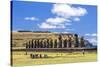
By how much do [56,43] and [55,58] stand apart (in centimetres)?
18

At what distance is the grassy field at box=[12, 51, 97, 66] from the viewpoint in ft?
8.05

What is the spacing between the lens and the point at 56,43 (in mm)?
A: 2635

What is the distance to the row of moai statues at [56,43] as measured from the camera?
99.8 inches

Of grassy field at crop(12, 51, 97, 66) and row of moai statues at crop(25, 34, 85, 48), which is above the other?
row of moai statues at crop(25, 34, 85, 48)

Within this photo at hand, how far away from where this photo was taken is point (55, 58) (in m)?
2.61

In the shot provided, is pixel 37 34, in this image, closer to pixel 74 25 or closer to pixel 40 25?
pixel 40 25

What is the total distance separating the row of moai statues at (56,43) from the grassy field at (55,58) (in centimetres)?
9

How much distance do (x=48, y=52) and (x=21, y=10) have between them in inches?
22.8

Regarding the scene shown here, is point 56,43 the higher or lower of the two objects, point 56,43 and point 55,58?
the higher

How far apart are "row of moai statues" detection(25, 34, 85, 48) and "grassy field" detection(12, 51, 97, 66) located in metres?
0.09
